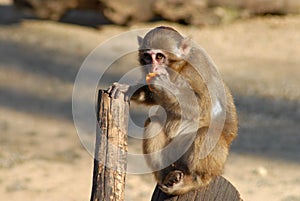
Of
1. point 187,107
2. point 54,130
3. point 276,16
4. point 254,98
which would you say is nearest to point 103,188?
point 187,107

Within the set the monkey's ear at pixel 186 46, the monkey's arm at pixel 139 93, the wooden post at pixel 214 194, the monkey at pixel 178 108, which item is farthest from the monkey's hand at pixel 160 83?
the wooden post at pixel 214 194

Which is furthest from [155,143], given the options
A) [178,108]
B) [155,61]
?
[155,61]

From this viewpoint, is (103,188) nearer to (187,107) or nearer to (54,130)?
(187,107)

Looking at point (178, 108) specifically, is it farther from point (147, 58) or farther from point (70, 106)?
point (70, 106)

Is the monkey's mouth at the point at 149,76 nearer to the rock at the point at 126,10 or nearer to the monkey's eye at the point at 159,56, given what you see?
the monkey's eye at the point at 159,56

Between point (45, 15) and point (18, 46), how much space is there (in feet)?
2.72

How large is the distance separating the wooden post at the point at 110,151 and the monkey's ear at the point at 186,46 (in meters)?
1.08

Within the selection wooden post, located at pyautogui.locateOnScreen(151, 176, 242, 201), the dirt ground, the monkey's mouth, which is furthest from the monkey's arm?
the dirt ground

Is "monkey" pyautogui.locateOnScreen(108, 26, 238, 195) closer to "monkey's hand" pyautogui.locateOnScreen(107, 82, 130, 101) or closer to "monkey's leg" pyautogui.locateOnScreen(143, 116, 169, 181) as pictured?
"monkey's leg" pyautogui.locateOnScreen(143, 116, 169, 181)

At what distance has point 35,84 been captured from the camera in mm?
11070

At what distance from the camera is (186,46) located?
5.12m

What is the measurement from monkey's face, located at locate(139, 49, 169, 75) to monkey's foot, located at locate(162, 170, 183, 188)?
2.25 feet

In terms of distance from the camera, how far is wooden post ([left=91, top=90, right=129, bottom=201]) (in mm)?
4121

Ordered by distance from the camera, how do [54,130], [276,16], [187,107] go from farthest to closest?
1. [276,16]
2. [54,130]
3. [187,107]
